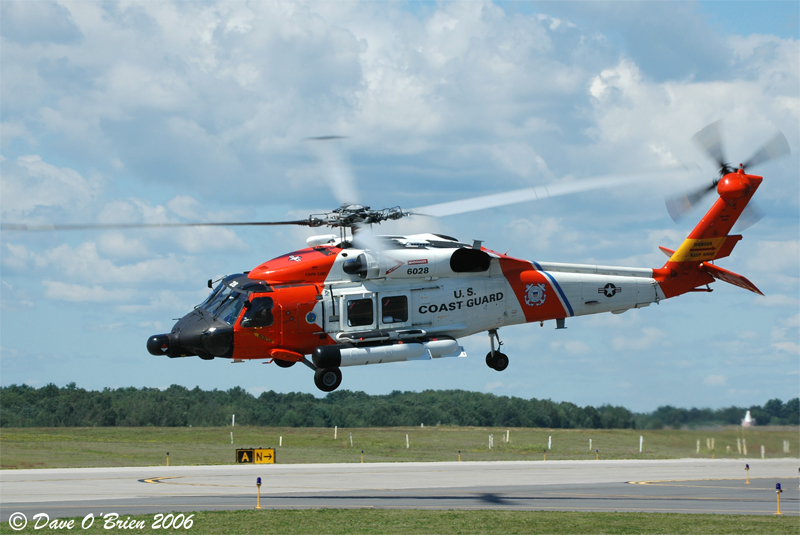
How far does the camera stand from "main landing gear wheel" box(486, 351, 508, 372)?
29.3m

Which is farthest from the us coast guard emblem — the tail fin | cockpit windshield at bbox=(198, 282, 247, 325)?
cockpit windshield at bbox=(198, 282, 247, 325)

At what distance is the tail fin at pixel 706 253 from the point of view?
3088cm

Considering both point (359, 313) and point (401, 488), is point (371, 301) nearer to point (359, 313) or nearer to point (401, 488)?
point (359, 313)

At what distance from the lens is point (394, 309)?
89.2ft

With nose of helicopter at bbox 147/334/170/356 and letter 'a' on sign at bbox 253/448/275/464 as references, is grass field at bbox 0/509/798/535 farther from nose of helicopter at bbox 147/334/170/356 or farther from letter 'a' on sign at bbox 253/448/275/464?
letter 'a' on sign at bbox 253/448/275/464

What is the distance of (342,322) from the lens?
2673 centimetres

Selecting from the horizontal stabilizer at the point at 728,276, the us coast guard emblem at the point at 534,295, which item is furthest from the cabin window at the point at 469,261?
the horizontal stabilizer at the point at 728,276

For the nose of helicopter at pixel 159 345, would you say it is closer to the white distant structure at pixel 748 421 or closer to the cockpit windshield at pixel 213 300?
the cockpit windshield at pixel 213 300

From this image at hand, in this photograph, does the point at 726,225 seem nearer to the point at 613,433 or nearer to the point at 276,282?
the point at 276,282

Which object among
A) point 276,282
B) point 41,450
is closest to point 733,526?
point 276,282

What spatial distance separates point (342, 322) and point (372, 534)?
302 inches

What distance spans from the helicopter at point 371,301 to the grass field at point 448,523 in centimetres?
643

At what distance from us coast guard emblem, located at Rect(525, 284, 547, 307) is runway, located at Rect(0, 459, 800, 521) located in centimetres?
1175

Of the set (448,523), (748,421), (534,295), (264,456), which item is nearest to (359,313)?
(534,295)
